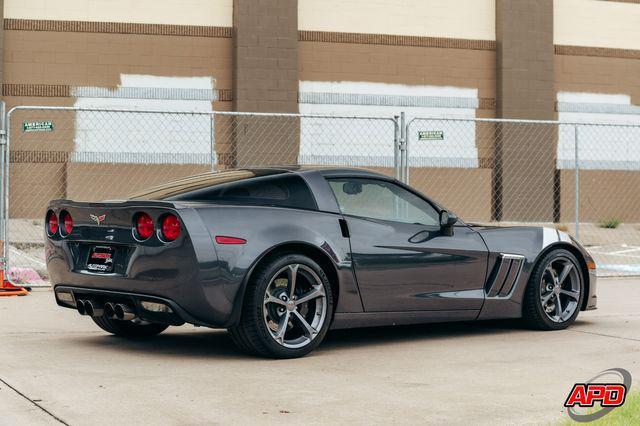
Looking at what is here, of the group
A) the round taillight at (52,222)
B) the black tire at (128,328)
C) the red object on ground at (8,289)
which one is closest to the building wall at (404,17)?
the red object on ground at (8,289)

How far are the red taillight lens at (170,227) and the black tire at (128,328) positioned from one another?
148cm

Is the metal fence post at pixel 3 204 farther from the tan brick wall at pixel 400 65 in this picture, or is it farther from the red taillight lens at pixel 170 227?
the tan brick wall at pixel 400 65

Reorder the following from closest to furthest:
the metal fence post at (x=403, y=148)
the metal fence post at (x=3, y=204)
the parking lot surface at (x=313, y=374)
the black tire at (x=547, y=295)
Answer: the parking lot surface at (x=313, y=374), the black tire at (x=547, y=295), the metal fence post at (x=3, y=204), the metal fence post at (x=403, y=148)

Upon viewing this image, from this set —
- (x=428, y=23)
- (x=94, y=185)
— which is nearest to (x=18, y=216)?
(x=94, y=185)

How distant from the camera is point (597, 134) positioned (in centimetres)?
2372

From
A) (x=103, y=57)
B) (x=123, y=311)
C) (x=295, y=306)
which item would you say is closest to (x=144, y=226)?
(x=123, y=311)

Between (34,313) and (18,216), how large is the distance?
35.7ft

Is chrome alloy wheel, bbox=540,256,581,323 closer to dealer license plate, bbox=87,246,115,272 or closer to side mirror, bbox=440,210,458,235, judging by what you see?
side mirror, bbox=440,210,458,235

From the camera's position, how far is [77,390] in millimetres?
5660

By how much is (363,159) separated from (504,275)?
1372 centimetres

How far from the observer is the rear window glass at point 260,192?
22.9 ft

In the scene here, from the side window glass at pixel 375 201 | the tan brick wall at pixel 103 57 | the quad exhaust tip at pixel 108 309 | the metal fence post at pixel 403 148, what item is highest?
the tan brick wall at pixel 103 57

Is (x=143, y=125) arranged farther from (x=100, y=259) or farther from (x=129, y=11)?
(x=100, y=259)

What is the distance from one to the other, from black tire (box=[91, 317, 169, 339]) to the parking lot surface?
0.30 feet
